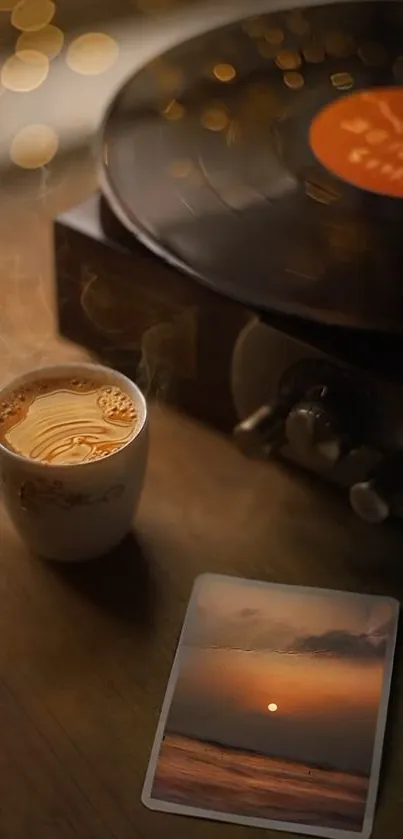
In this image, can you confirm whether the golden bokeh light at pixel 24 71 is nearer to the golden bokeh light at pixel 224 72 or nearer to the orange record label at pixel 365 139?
the golden bokeh light at pixel 224 72

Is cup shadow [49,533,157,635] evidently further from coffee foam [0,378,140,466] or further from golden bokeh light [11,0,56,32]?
golden bokeh light [11,0,56,32]

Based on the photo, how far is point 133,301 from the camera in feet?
2.85

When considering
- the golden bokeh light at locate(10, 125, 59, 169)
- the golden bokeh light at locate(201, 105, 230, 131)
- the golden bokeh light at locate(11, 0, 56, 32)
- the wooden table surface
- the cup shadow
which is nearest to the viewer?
the wooden table surface

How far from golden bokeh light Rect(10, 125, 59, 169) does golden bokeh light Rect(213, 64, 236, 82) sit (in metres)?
0.28

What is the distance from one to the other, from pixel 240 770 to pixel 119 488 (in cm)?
20

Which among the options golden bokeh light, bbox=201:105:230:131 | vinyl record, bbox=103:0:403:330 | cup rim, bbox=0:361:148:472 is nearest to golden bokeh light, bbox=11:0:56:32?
vinyl record, bbox=103:0:403:330

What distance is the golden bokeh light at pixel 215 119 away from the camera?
2.96ft

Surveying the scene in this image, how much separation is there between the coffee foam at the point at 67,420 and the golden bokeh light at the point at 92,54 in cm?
66

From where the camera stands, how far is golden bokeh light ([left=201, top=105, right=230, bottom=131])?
0.90 meters

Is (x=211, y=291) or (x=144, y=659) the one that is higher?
(x=211, y=291)

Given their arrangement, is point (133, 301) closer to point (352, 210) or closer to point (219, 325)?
point (219, 325)

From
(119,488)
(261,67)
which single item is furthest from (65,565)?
(261,67)

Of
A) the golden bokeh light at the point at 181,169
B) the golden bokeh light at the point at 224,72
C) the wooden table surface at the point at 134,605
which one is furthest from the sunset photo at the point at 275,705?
the golden bokeh light at the point at 224,72

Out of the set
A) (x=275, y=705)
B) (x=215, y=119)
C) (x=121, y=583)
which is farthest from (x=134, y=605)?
(x=215, y=119)
